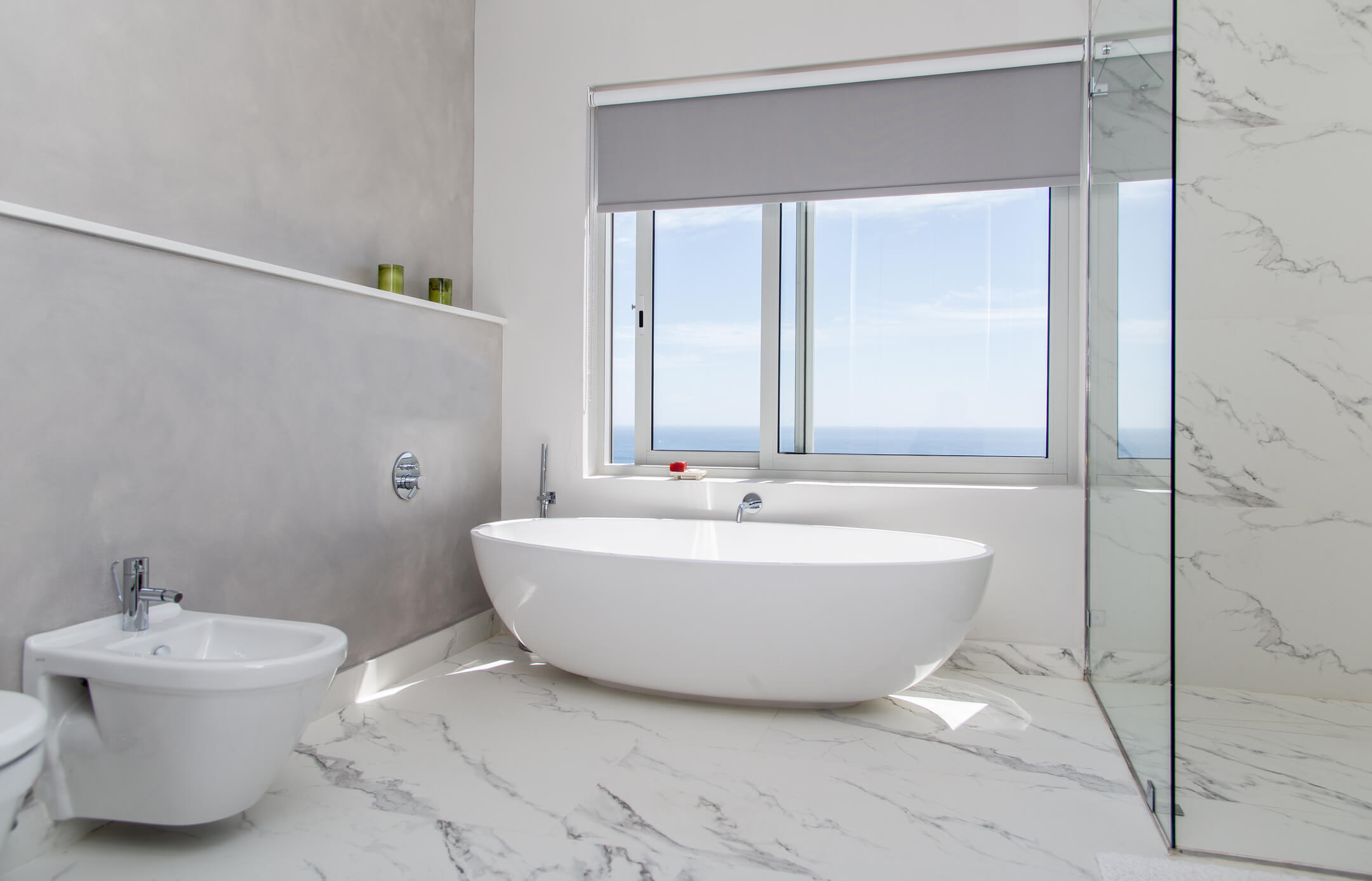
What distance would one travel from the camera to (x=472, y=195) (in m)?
3.49

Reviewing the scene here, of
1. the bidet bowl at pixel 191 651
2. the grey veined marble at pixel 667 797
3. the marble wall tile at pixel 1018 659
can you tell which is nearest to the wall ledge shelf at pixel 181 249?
the bidet bowl at pixel 191 651

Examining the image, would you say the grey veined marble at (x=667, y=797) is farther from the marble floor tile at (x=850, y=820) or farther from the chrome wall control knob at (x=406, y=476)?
the chrome wall control knob at (x=406, y=476)

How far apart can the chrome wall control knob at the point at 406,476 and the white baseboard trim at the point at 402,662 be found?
0.52 m

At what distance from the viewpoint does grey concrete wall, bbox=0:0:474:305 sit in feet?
6.00

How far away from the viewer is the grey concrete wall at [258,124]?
183 centimetres

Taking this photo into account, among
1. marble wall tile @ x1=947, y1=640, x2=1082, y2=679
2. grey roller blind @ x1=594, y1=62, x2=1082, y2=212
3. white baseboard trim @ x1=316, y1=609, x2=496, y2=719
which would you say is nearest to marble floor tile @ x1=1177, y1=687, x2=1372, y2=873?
marble wall tile @ x1=947, y1=640, x2=1082, y2=679

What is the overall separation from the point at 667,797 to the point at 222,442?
1.38 m

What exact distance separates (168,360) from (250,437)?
295 mm

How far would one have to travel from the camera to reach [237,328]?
7.01ft

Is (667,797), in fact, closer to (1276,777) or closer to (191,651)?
(191,651)

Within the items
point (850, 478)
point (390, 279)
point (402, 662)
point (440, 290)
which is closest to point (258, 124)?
point (390, 279)

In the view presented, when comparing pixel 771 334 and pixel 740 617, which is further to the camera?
pixel 771 334

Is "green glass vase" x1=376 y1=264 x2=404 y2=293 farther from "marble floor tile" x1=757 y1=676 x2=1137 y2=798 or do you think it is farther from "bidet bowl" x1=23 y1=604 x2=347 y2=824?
"marble floor tile" x1=757 y1=676 x2=1137 y2=798

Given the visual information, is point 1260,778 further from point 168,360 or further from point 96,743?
point 168,360
